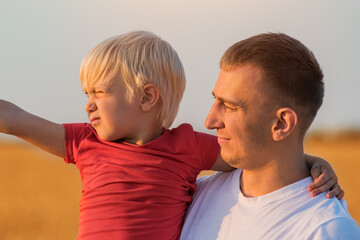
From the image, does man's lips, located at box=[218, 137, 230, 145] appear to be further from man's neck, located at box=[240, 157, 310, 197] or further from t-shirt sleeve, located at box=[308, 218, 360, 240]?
t-shirt sleeve, located at box=[308, 218, 360, 240]

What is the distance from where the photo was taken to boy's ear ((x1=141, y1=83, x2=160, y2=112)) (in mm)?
3105

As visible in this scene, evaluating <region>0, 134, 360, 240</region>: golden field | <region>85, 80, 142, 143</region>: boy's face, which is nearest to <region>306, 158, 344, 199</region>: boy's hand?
<region>85, 80, 142, 143</region>: boy's face

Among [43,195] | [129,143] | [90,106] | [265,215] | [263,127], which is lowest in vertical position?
[43,195]

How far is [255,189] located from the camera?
9.69 feet

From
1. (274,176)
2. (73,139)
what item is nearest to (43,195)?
(73,139)

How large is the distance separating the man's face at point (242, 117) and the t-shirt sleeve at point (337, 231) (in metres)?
0.50

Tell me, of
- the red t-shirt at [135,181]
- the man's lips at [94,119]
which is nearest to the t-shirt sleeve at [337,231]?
the red t-shirt at [135,181]

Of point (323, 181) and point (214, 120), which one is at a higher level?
point (214, 120)

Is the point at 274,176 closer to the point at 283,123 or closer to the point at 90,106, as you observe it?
the point at 283,123

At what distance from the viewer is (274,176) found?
2.93m

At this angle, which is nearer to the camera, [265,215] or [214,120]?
[265,215]

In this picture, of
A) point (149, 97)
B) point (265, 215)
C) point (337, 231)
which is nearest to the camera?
point (337, 231)

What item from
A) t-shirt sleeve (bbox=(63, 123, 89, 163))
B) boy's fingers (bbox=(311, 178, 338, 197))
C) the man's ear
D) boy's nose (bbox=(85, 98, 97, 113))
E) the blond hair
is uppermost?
the blond hair

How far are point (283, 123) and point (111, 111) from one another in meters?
0.89
